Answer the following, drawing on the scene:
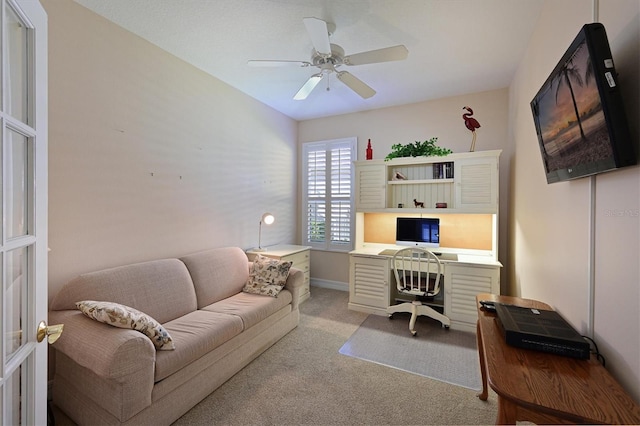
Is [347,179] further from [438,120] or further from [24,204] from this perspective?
[24,204]

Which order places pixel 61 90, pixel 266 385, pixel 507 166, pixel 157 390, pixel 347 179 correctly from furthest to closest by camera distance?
pixel 347 179 → pixel 507 166 → pixel 266 385 → pixel 61 90 → pixel 157 390

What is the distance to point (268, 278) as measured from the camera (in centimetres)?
289

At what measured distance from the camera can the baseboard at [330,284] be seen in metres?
4.35

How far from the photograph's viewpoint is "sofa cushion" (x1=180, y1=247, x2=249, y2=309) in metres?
2.58

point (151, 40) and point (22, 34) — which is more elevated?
point (151, 40)

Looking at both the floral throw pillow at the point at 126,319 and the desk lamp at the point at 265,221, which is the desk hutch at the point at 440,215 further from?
the floral throw pillow at the point at 126,319

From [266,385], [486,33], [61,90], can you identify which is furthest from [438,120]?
[61,90]

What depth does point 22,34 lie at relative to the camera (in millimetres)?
895

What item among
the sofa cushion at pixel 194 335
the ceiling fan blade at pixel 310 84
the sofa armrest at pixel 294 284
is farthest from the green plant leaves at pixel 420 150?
the sofa cushion at pixel 194 335

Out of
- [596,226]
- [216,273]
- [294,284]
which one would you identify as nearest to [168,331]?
[216,273]

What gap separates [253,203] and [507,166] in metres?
3.30

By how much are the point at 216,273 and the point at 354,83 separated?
2.30 m

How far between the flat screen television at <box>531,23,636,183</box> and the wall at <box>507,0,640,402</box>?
66mm

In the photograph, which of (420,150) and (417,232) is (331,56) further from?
(417,232)
